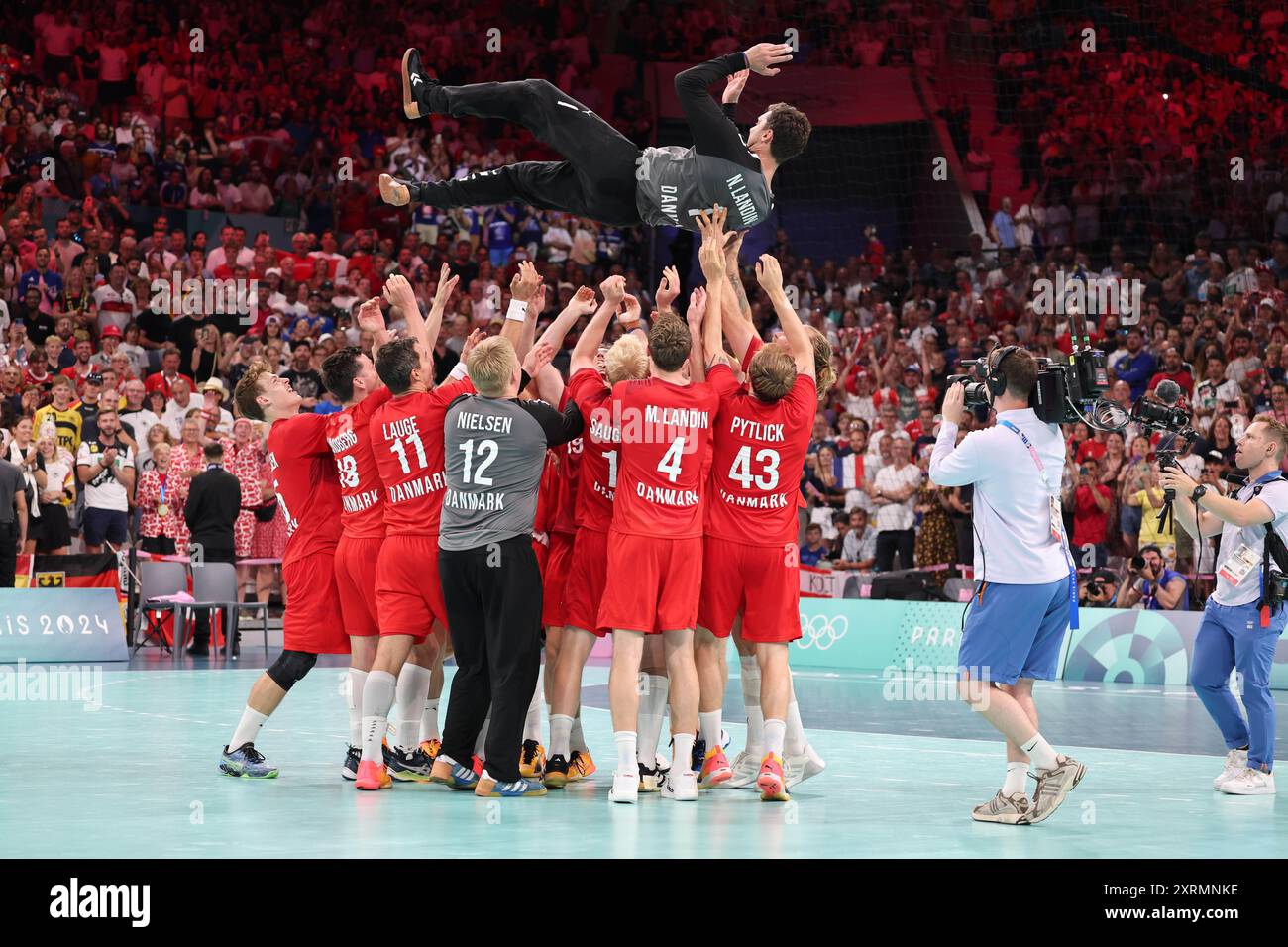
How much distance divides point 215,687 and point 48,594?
10.6ft

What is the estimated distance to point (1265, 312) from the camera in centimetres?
2088

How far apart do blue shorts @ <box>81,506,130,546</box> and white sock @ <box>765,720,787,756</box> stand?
12191 mm

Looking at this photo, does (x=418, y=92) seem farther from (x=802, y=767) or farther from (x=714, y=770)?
(x=802, y=767)

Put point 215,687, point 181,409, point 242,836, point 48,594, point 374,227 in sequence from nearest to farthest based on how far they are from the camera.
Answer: point 242,836
point 215,687
point 48,594
point 181,409
point 374,227

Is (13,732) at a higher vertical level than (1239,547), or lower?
lower

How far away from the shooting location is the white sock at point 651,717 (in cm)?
868

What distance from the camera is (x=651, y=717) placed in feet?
28.7

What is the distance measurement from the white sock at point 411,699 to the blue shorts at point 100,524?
10250 mm

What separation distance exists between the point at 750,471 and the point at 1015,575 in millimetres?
1609

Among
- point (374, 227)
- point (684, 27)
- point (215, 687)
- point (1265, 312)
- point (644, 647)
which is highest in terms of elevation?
point (684, 27)

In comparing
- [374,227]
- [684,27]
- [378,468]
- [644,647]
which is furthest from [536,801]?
[684,27]

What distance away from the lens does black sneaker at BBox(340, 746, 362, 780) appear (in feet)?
29.2

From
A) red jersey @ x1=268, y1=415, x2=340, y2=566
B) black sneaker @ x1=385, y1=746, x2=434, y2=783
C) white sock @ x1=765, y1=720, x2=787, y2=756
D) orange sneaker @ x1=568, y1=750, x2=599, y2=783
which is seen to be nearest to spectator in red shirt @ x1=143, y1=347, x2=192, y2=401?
red jersey @ x1=268, y1=415, x2=340, y2=566
